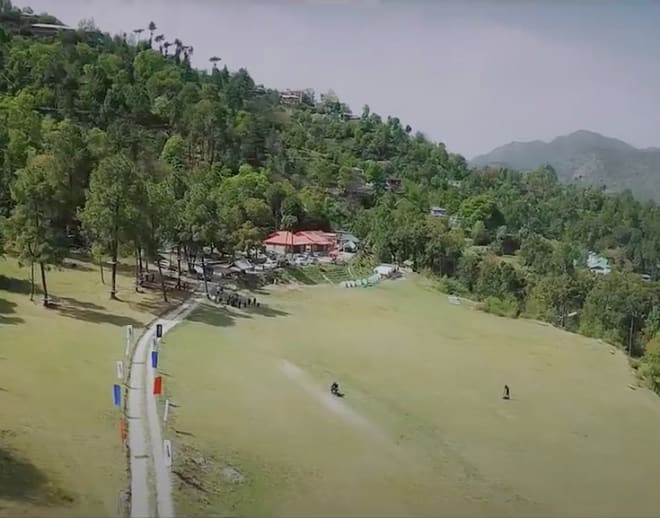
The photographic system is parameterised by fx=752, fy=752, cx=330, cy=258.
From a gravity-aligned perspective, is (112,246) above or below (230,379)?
above

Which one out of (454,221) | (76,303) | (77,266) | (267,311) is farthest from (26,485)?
(454,221)

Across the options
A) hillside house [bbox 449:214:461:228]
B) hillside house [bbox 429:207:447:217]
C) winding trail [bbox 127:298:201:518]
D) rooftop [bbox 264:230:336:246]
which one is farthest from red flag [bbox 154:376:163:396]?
hillside house [bbox 429:207:447:217]

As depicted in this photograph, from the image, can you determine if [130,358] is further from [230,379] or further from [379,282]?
[379,282]

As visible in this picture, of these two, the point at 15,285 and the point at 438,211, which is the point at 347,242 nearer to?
the point at 438,211

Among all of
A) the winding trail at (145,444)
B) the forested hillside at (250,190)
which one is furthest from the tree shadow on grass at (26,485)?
the forested hillside at (250,190)

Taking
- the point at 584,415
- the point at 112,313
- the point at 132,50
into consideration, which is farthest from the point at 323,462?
the point at 132,50

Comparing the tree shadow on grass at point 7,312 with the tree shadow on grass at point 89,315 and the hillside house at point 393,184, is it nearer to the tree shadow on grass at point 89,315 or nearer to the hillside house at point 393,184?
the tree shadow on grass at point 89,315

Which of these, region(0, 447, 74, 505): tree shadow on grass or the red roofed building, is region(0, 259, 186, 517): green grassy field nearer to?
region(0, 447, 74, 505): tree shadow on grass

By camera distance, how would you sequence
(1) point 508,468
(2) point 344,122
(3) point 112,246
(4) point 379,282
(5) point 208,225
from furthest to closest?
(2) point 344,122 → (4) point 379,282 → (5) point 208,225 → (3) point 112,246 → (1) point 508,468
